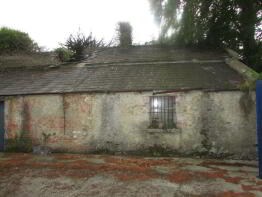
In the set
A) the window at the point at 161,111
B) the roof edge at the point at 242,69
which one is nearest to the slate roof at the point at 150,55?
the roof edge at the point at 242,69

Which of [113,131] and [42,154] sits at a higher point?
[113,131]

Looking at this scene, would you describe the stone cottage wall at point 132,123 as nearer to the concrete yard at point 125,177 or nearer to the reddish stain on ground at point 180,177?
the concrete yard at point 125,177

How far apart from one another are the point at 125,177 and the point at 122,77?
18.8 feet

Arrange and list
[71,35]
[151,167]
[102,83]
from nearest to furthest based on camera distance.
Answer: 1. [151,167]
2. [102,83]
3. [71,35]

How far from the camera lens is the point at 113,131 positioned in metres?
9.84

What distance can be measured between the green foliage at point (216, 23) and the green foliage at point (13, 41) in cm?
1535

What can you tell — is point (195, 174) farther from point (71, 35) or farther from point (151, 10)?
point (71, 35)

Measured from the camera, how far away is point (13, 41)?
22109mm

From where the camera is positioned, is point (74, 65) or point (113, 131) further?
point (74, 65)

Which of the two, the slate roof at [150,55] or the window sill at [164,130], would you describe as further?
the slate roof at [150,55]

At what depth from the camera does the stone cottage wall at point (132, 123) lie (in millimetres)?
8766

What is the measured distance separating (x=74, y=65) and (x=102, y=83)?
402cm

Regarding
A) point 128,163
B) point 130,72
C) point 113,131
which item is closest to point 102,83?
point 130,72

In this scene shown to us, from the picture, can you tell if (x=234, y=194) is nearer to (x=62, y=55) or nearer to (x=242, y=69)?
(x=242, y=69)
